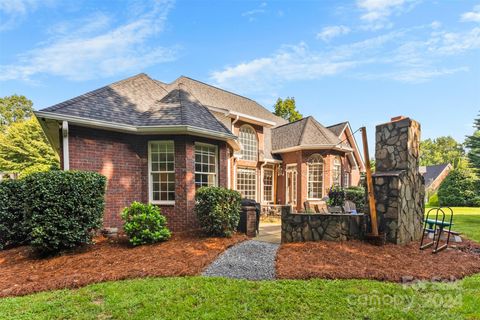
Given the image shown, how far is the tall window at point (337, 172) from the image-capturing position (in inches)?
587

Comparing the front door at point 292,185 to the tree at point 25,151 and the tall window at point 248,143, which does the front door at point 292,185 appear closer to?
the tall window at point 248,143

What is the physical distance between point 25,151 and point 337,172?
30.5 metres

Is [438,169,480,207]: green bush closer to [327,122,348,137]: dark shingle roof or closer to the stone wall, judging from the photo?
[327,122,348,137]: dark shingle roof

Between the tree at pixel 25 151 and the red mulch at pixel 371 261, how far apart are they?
28327 mm

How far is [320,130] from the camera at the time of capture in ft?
51.0

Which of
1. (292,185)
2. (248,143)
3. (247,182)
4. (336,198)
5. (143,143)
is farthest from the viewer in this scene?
(292,185)

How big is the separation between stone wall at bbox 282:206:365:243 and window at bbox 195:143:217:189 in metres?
3.39

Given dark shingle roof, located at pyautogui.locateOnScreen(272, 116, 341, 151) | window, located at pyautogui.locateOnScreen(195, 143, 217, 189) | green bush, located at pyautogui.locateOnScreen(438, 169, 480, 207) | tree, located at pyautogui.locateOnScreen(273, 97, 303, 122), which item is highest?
tree, located at pyautogui.locateOnScreen(273, 97, 303, 122)

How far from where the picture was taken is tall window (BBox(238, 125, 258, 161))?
13945 millimetres

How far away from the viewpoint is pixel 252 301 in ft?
11.1

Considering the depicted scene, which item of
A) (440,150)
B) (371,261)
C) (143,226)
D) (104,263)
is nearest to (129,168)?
(143,226)

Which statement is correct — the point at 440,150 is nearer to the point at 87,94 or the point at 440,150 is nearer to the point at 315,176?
the point at 315,176

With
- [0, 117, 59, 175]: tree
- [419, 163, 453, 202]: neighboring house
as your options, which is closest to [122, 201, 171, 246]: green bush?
[0, 117, 59, 175]: tree

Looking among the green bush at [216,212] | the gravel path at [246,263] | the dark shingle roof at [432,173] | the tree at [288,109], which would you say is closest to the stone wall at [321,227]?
the gravel path at [246,263]
